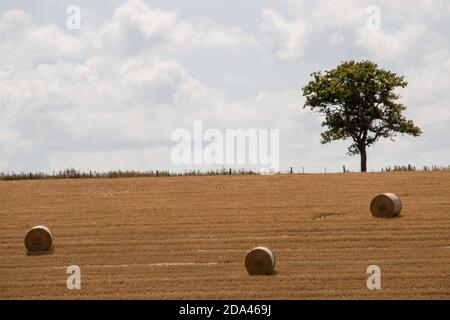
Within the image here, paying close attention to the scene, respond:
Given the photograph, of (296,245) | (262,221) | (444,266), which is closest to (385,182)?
(262,221)

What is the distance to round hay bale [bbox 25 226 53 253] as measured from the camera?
35.4m

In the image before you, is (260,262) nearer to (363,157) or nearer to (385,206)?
(385,206)

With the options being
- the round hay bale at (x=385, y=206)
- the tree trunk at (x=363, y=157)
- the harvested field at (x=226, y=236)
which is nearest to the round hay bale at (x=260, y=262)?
the harvested field at (x=226, y=236)

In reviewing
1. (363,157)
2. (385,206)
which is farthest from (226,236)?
(363,157)

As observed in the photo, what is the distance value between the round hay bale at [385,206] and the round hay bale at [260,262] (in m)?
11.3

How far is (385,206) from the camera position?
129 ft

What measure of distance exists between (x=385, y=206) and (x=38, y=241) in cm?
1488

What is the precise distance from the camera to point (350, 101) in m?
74.4

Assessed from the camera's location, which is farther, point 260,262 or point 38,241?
point 38,241

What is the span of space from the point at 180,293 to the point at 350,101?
50002 millimetres

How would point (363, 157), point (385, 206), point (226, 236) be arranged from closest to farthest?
point (226, 236) < point (385, 206) < point (363, 157)

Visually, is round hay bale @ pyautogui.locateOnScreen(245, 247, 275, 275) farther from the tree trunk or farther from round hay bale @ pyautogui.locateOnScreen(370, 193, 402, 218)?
the tree trunk

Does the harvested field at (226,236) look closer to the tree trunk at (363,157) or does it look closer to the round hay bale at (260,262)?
the round hay bale at (260,262)

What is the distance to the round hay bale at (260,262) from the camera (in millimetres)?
29203
